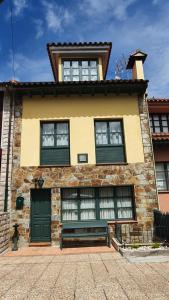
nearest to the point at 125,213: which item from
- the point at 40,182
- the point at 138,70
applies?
the point at 40,182

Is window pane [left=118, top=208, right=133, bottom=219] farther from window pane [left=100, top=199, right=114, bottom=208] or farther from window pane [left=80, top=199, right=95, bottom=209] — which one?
window pane [left=80, top=199, right=95, bottom=209]

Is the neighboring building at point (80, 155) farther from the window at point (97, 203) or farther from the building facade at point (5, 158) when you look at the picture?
the building facade at point (5, 158)

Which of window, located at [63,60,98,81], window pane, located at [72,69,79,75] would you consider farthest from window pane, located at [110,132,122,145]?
window pane, located at [72,69,79,75]

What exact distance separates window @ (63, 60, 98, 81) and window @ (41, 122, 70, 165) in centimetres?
348

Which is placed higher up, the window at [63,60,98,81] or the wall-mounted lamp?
the window at [63,60,98,81]

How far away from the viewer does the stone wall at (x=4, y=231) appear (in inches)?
362

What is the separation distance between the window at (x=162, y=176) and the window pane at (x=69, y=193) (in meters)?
4.60

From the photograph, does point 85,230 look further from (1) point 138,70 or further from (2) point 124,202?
(1) point 138,70

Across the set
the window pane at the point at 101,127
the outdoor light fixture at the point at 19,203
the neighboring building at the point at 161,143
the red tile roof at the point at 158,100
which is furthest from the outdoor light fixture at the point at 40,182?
the red tile roof at the point at 158,100

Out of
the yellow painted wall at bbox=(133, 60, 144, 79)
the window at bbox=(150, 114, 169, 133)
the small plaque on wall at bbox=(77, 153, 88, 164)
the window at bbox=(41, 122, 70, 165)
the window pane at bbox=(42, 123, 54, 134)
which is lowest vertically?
the small plaque on wall at bbox=(77, 153, 88, 164)

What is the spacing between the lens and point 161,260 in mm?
7297

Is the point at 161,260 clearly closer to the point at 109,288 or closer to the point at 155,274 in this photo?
the point at 155,274

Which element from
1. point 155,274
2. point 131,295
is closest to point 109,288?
point 131,295

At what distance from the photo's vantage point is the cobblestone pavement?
15.7 ft
